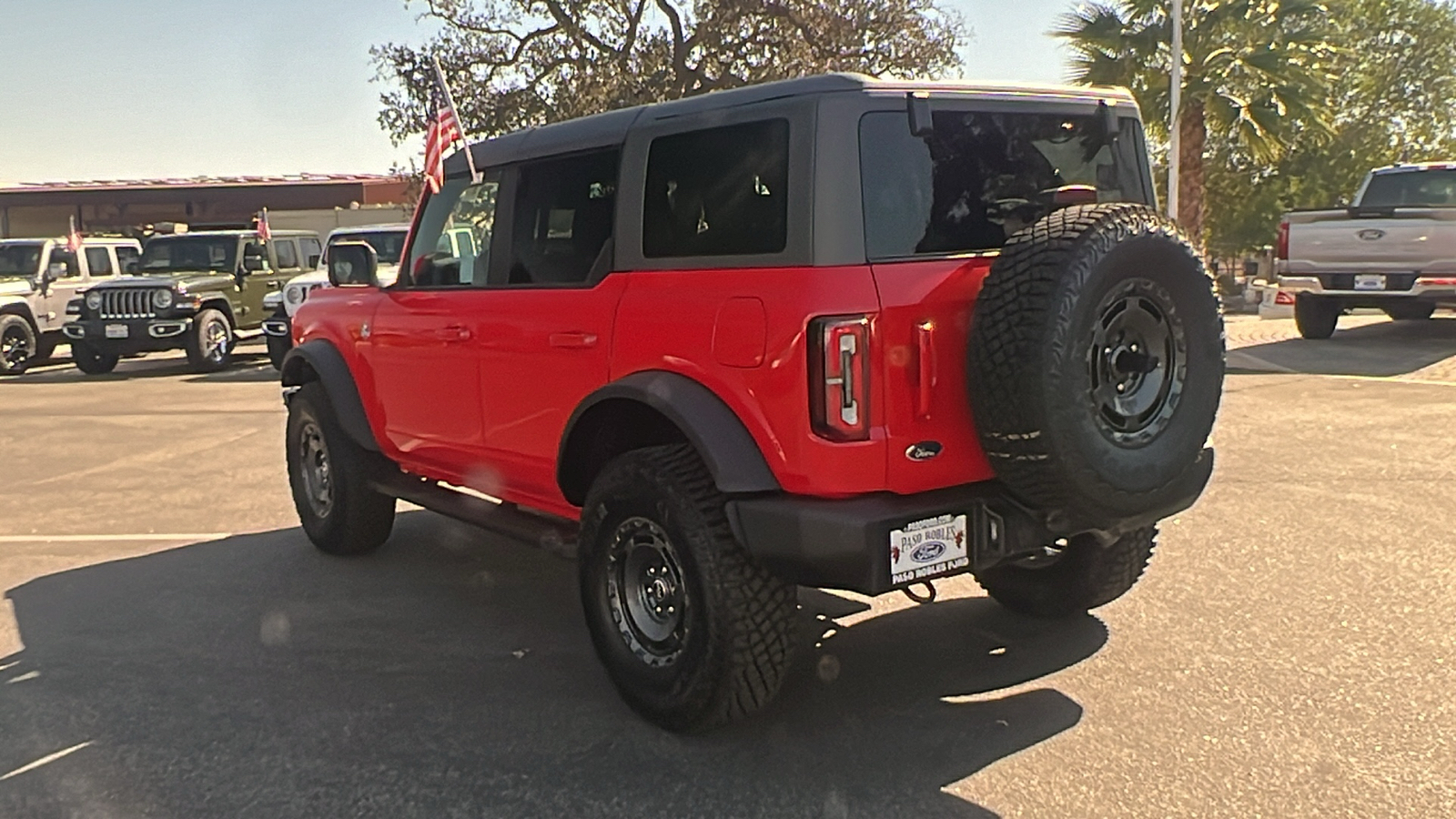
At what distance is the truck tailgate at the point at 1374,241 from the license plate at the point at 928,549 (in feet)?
40.4

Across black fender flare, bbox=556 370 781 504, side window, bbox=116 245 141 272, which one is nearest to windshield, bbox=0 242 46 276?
side window, bbox=116 245 141 272

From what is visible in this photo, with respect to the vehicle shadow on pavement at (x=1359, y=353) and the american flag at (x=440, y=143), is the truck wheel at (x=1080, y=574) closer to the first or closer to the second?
the american flag at (x=440, y=143)

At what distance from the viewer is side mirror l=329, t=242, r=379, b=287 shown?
18.9 feet

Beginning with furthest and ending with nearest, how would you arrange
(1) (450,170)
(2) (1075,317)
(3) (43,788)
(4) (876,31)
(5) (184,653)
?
1. (4) (876,31)
2. (1) (450,170)
3. (5) (184,653)
4. (3) (43,788)
5. (2) (1075,317)

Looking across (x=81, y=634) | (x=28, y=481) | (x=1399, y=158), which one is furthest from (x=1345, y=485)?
(x=1399, y=158)

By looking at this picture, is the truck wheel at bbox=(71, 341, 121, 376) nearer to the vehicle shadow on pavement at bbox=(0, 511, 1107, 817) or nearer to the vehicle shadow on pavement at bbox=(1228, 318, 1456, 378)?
the vehicle shadow on pavement at bbox=(0, 511, 1107, 817)

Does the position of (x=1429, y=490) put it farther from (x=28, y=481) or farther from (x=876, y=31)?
(x=876, y=31)

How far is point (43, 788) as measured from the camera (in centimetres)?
359

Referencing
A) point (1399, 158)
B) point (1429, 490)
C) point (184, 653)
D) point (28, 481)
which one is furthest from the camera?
point (1399, 158)

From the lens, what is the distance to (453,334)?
507cm

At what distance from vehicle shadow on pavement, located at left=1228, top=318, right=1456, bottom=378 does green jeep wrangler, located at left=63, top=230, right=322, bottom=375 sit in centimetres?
1240

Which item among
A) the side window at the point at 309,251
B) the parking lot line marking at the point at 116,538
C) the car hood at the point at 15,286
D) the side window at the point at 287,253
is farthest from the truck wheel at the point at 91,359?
the parking lot line marking at the point at 116,538

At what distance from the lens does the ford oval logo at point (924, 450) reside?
Result: 3.53 metres

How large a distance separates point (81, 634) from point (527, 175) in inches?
101
